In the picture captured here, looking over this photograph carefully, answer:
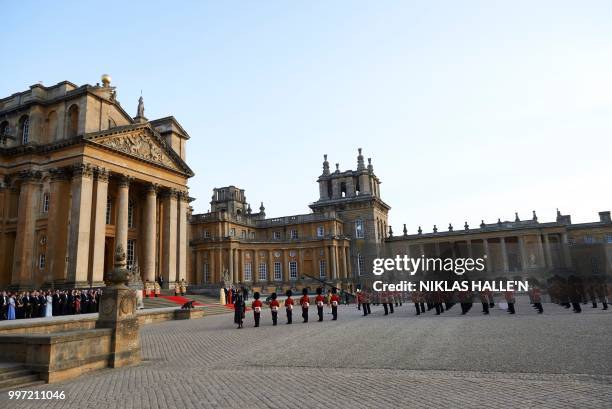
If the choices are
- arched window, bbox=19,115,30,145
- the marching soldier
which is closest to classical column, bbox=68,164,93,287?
arched window, bbox=19,115,30,145

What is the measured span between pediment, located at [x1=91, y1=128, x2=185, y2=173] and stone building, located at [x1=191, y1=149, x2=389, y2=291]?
1932 centimetres

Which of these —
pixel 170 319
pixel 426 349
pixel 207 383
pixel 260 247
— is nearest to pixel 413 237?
pixel 260 247

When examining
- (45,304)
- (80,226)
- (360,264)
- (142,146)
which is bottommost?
(45,304)

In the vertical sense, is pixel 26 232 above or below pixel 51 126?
below

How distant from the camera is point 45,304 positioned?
2092 cm

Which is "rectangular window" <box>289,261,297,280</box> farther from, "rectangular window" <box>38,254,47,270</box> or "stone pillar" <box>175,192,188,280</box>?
"rectangular window" <box>38,254,47,270</box>

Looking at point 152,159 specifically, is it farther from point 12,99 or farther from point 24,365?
point 24,365

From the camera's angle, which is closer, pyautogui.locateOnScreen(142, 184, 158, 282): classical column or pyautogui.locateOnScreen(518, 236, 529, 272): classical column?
pyautogui.locateOnScreen(142, 184, 158, 282): classical column

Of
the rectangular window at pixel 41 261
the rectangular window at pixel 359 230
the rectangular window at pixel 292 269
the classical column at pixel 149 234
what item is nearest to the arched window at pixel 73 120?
the classical column at pixel 149 234

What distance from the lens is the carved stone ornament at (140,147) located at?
30.1m

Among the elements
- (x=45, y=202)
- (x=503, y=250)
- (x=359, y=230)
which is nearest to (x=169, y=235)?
(x=45, y=202)

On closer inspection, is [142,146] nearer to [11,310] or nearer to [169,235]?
[169,235]

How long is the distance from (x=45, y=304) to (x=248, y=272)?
36669mm

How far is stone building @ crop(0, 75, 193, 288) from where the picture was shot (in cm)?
2747
